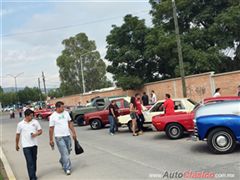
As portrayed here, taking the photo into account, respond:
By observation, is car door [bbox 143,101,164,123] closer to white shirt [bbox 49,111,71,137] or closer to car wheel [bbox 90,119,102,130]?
car wheel [bbox 90,119,102,130]

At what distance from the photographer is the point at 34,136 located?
31.4 feet

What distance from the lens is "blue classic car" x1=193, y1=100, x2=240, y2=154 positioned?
418 inches

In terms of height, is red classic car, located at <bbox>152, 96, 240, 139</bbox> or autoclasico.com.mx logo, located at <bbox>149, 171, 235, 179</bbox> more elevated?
red classic car, located at <bbox>152, 96, 240, 139</bbox>

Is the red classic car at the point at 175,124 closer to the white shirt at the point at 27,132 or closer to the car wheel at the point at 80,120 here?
the white shirt at the point at 27,132

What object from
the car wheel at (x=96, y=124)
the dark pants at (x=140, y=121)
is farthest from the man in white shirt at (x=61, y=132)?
the car wheel at (x=96, y=124)

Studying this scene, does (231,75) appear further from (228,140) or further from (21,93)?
(21,93)

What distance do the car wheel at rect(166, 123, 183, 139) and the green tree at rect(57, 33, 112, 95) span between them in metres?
61.3

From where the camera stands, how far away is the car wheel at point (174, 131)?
1438 cm

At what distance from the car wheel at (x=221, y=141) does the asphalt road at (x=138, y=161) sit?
0.68 feet

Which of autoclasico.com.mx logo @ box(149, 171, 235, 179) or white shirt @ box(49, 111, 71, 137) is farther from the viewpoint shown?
white shirt @ box(49, 111, 71, 137)

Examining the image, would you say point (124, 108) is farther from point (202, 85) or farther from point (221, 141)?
point (221, 141)

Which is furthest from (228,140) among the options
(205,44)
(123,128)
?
(205,44)

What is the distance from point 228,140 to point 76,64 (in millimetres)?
66505

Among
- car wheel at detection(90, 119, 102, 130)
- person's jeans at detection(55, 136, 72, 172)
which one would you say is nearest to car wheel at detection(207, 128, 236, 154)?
person's jeans at detection(55, 136, 72, 172)
